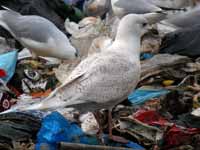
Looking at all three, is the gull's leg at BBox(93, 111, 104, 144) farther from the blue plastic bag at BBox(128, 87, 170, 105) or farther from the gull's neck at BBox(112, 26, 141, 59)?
the blue plastic bag at BBox(128, 87, 170, 105)

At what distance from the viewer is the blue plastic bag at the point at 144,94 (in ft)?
16.5

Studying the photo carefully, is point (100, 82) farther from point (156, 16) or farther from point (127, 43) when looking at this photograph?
point (156, 16)

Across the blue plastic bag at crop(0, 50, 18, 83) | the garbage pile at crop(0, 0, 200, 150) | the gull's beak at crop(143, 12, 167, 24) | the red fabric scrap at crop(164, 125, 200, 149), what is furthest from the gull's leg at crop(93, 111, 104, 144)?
the blue plastic bag at crop(0, 50, 18, 83)

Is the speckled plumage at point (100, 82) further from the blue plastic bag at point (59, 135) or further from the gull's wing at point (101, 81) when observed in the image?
the blue plastic bag at point (59, 135)

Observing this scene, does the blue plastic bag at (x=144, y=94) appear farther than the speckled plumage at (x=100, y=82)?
Yes

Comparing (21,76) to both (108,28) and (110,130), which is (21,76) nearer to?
(108,28)

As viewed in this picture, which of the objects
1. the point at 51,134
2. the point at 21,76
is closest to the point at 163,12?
the point at 21,76

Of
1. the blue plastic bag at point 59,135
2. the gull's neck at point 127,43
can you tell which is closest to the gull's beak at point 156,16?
the gull's neck at point 127,43

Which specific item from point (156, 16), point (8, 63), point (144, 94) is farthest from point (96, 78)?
point (8, 63)

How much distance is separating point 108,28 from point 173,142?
109 inches

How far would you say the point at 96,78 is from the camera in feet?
13.0

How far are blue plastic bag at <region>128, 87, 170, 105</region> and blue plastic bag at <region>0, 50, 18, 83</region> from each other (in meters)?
1.13

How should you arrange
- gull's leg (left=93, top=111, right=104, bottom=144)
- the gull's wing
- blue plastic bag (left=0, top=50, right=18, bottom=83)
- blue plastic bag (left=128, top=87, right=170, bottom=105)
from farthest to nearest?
blue plastic bag (left=0, top=50, right=18, bottom=83) < blue plastic bag (left=128, top=87, right=170, bottom=105) < gull's leg (left=93, top=111, right=104, bottom=144) < the gull's wing

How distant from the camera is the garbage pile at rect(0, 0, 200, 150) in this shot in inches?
158
